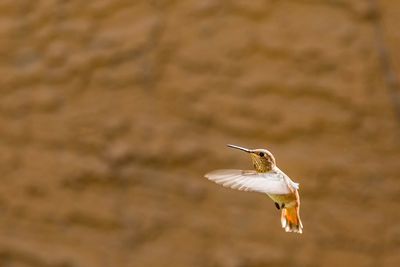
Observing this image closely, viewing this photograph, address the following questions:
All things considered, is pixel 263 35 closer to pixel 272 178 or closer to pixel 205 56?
pixel 205 56

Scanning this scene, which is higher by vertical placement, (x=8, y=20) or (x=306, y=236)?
(x=8, y=20)

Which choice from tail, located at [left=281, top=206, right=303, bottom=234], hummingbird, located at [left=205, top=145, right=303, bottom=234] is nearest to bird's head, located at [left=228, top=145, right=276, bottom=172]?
hummingbird, located at [left=205, top=145, right=303, bottom=234]

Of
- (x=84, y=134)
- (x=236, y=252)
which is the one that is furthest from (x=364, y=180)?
(x=84, y=134)

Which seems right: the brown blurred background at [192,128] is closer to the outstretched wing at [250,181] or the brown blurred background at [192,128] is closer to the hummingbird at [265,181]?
the hummingbird at [265,181]

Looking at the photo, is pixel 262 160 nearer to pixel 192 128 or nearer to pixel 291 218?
pixel 291 218

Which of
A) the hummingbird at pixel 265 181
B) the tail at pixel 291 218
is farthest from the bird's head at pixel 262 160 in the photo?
the tail at pixel 291 218

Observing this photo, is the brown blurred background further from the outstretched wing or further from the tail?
the outstretched wing

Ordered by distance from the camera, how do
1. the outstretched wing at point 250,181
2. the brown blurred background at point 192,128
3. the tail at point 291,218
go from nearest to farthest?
1. the outstretched wing at point 250,181
2. the tail at point 291,218
3. the brown blurred background at point 192,128
